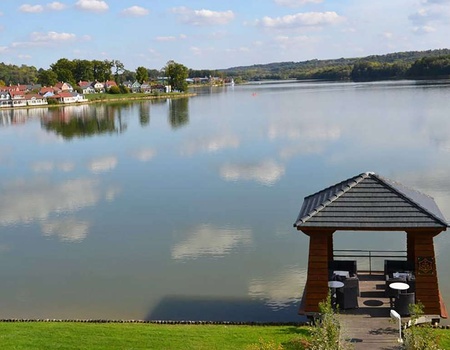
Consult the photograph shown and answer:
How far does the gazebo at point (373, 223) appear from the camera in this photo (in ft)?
30.8

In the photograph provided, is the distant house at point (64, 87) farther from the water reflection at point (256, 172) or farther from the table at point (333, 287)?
the table at point (333, 287)

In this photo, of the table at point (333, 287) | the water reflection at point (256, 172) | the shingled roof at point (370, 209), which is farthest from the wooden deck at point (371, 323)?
the water reflection at point (256, 172)

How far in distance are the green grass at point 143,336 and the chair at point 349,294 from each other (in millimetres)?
972

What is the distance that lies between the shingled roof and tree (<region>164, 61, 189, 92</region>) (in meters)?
120

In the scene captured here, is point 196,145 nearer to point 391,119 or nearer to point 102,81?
point 391,119

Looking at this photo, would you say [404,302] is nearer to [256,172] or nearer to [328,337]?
[328,337]

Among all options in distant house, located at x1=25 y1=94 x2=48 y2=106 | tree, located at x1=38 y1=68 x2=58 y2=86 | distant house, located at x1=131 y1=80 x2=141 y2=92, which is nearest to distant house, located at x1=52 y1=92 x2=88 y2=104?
distant house, located at x1=25 y1=94 x2=48 y2=106

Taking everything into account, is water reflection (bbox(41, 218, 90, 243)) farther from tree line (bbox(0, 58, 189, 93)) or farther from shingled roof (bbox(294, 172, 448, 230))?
tree line (bbox(0, 58, 189, 93))

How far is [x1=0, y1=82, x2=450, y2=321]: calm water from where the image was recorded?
12.8 m

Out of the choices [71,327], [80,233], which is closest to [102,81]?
[80,233]

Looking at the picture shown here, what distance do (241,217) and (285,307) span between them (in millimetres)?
7214

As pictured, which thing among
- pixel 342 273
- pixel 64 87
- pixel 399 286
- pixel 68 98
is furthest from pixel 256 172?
pixel 64 87

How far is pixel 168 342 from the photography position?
9102 mm

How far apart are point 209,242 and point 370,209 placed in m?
7.41
